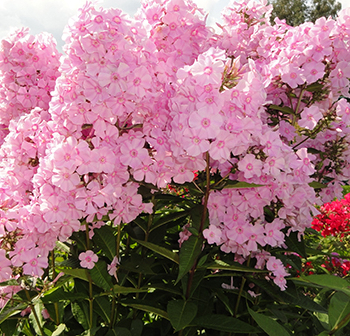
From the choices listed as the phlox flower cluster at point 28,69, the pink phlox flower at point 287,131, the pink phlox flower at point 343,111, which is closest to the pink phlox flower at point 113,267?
the phlox flower cluster at point 28,69

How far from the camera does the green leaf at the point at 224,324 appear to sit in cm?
162

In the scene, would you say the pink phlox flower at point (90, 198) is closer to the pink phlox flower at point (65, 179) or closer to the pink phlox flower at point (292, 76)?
the pink phlox flower at point (65, 179)

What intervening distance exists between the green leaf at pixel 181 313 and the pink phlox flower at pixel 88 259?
1.16 ft

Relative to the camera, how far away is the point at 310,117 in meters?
1.66

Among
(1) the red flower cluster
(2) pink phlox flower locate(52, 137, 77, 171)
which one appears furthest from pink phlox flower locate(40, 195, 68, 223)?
(1) the red flower cluster

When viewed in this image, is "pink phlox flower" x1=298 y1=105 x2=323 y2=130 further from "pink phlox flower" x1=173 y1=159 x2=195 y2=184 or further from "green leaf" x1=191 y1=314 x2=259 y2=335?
"green leaf" x1=191 y1=314 x2=259 y2=335

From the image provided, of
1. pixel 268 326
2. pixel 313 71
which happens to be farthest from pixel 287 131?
pixel 268 326

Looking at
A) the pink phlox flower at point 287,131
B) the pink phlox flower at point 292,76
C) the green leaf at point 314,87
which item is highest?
the pink phlox flower at point 292,76

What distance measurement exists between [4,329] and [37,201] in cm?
74

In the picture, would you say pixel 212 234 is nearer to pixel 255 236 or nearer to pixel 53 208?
pixel 255 236

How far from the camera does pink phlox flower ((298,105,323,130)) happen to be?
1645 mm

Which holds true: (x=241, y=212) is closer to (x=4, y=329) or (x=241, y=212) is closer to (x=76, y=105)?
(x=76, y=105)

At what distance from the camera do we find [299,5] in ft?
102

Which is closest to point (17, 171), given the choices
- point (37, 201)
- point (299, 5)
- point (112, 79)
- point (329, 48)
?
point (37, 201)
